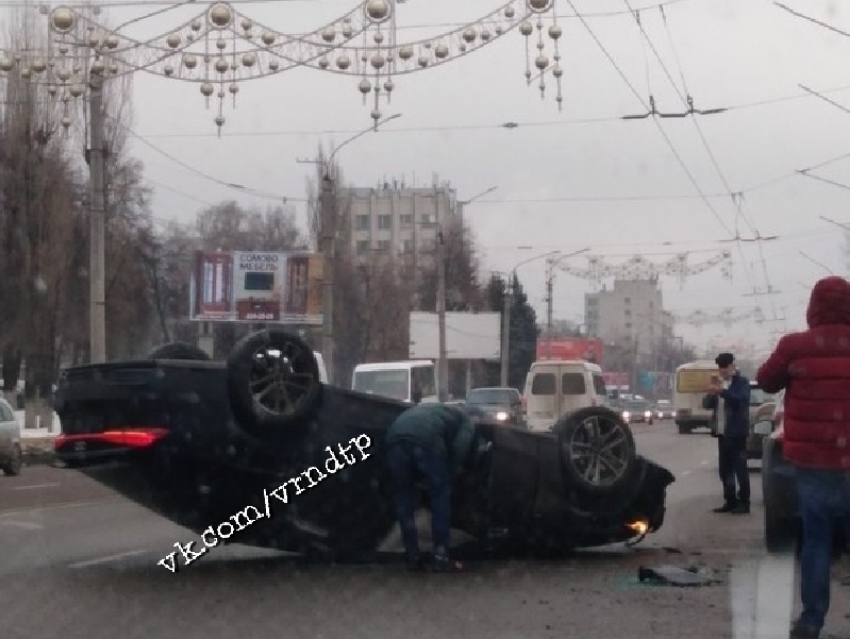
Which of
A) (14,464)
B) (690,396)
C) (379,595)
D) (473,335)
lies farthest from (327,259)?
(473,335)

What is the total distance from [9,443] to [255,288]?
2657 cm

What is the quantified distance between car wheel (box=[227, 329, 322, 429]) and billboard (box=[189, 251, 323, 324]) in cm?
4201

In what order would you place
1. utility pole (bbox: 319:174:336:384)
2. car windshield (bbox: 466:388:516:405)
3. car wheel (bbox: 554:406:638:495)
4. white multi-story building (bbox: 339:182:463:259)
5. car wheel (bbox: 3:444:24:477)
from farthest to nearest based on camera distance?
white multi-story building (bbox: 339:182:463:259)
car windshield (bbox: 466:388:516:405)
utility pole (bbox: 319:174:336:384)
car wheel (bbox: 3:444:24:477)
car wheel (bbox: 554:406:638:495)

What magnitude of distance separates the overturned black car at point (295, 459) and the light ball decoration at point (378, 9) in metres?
6.47

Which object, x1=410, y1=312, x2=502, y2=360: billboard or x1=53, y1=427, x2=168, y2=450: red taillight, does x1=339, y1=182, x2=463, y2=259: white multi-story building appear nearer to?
x1=410, y1=312, x2=502, y2=360: billboard

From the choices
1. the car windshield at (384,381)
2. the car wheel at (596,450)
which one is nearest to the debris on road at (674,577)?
the car wheel at (596,450)

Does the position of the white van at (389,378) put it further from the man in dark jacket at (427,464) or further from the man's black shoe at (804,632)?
the man's black shoe at (804,632)

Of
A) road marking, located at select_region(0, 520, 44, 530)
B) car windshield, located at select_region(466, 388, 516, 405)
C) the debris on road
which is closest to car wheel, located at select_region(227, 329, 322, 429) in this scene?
the debris on road

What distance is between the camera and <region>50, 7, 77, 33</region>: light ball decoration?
1894 cm

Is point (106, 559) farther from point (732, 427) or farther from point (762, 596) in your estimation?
point (732, 427)

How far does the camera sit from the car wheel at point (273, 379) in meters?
10.8

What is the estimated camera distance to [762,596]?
9.97 m

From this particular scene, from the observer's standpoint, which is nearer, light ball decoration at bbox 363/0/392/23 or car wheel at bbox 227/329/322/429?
car wheel at bbox 227/329/322/429

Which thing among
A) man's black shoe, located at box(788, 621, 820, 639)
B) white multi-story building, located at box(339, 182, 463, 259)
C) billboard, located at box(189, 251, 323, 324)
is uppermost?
white multi-story building, located at box(339, 182, 463, 259)
